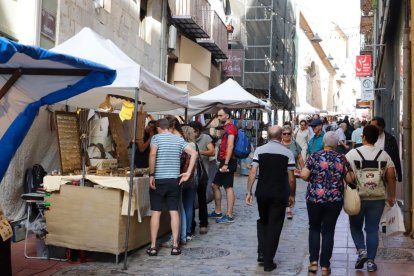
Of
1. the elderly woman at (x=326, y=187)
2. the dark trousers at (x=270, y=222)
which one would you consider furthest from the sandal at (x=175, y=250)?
the elderly woman at (x=326, y=187)

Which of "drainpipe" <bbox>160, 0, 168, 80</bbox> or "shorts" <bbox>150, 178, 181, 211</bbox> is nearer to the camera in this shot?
"shorts" <bbox>150, 178, 181, 211</bbox>

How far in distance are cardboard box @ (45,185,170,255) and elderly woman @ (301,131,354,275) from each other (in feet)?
7.80

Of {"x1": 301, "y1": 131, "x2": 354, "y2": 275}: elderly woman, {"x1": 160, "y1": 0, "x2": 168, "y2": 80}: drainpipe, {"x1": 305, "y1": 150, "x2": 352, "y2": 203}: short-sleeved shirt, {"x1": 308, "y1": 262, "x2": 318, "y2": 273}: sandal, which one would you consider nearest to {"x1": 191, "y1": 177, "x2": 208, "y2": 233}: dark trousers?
{"x1": 308, "y1": 262, "x2": 318, "y2": 273}: sandal

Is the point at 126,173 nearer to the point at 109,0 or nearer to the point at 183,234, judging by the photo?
the point at 183,234

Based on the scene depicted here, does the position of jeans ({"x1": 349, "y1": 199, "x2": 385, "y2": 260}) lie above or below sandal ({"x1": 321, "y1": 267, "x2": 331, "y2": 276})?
above

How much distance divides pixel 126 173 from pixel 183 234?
4.08 feet

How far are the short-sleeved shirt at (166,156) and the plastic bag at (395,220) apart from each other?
285cm

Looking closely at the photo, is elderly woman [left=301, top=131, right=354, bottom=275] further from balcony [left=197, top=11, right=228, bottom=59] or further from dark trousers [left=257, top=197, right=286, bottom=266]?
balcony [left=197, top=11, right=228, bottom=59]

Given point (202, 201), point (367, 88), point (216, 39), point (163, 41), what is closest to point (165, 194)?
point (202, 201)

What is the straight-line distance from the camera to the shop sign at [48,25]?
10.2 m

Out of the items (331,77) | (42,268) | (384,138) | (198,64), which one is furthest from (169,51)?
(331,77)

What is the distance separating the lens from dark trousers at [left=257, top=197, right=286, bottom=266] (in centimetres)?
681

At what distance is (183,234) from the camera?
834cm

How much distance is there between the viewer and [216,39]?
22391 mm
